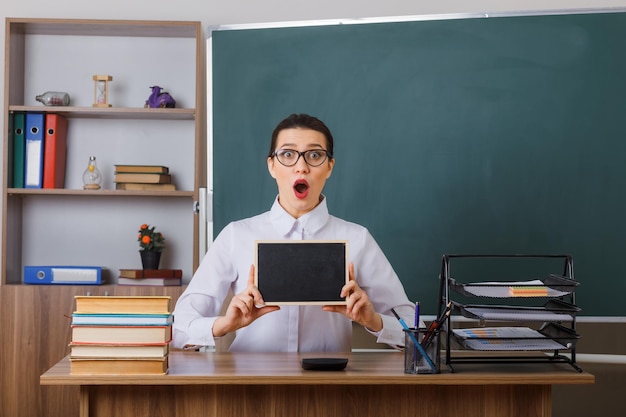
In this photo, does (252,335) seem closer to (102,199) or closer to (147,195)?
(147,195)

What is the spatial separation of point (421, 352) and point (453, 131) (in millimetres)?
1551

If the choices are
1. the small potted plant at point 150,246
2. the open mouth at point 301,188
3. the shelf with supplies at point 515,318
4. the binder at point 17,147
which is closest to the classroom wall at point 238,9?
the binder at point 17,147

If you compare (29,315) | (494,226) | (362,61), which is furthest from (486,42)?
(29,315)

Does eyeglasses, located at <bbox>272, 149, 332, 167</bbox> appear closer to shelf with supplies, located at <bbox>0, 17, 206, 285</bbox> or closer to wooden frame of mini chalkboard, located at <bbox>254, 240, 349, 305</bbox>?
wooden frame of mini chalkboard, located at <bbox>254, 240, 349, 305</bbox>

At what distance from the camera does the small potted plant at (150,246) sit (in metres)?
3.74

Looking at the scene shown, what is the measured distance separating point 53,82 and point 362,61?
5.24 ft

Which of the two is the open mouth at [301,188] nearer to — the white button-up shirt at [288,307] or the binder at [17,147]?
the white button-up shirt at [288,307]

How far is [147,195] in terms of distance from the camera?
373cm

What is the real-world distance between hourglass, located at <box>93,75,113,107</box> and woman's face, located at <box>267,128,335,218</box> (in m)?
1.57

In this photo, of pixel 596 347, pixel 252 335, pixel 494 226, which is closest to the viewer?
pixel 252 335

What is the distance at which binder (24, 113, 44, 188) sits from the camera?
12.2 feet

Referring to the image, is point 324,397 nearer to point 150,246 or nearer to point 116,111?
point 150,246

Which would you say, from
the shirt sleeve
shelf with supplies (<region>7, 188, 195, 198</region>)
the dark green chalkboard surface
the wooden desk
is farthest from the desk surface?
shelf with supplies (<region>7, 188, 195, 198</region>)

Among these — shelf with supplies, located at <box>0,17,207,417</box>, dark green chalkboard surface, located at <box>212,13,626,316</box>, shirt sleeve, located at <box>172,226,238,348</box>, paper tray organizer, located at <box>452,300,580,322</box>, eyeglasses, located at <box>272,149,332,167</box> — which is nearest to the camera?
paper tray organizer, located at <box>452,300,580,322</box>
